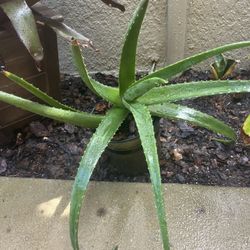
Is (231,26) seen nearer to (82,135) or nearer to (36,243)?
(82,135)

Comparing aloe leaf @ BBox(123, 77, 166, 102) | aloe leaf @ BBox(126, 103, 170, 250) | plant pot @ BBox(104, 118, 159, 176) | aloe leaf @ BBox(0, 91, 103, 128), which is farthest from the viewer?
plant pot @ BBox(104, 118, 159, 176)

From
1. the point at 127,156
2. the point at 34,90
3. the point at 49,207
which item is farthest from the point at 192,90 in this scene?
the point at 49,207

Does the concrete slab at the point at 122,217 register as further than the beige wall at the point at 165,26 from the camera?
No

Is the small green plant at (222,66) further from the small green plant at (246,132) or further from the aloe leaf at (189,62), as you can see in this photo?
the aloe leaf at (189,62)

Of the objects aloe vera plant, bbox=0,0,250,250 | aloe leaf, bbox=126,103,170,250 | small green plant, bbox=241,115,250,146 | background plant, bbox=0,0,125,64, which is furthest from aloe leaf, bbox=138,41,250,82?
small green plant, bbox=241,115,250,146

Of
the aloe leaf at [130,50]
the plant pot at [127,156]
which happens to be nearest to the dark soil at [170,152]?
the plant pot at [127,156]

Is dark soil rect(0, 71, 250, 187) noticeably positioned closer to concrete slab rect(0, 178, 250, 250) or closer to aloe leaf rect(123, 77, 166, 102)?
concrete slab rect(0, 178, 250, 250)
